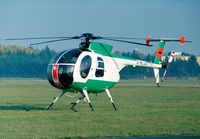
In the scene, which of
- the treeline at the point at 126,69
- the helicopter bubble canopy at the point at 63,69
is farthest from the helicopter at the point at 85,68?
the treeline at the point at 126,69

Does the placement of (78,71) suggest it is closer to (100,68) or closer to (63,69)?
(63,69)

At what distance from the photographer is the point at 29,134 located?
19.3m

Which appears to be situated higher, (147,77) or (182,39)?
(182,39)

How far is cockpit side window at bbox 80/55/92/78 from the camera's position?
29.1 meters

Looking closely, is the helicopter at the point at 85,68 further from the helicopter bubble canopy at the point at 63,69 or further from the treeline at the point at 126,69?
the treeline at the point at 126,69

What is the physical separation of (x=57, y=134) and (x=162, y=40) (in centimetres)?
1754

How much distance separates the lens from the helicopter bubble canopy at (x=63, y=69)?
1128 inches

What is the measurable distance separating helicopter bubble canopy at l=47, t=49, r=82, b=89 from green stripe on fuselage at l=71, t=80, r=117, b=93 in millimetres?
444

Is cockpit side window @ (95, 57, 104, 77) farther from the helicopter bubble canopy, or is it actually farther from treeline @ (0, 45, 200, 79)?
treeline @ (0, 45, 200, 79)

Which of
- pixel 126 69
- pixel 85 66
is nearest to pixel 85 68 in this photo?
pixel 85 66

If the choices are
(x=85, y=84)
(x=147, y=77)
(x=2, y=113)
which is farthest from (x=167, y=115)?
(x=147, y=77)

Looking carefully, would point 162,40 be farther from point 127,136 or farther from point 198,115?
point 127,136

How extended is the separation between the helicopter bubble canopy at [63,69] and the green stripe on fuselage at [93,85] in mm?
444

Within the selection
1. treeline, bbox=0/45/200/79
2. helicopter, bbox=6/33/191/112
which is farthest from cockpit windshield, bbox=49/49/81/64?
treeline, bbox=0/45/200/79
